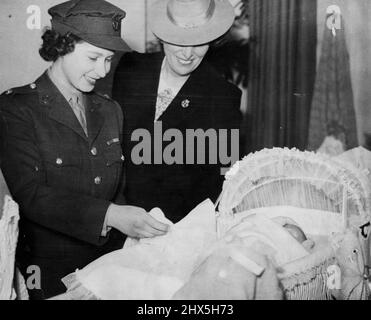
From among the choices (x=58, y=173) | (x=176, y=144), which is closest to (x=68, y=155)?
(x=58, y=173)

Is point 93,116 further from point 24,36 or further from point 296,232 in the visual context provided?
point 296,232

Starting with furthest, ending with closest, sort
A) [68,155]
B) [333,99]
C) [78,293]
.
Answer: [333,99] < [68,155] < [78,293]

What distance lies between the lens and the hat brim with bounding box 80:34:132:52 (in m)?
2.03

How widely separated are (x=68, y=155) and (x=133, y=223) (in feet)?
1.08

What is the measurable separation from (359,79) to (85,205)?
1107 millimetres

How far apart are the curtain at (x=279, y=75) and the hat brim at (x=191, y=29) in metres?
0.10

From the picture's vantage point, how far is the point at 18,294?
2.06 m

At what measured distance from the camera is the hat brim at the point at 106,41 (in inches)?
79.9

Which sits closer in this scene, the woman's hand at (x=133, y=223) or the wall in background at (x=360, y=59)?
the woman's hand at (x=133, y=223)

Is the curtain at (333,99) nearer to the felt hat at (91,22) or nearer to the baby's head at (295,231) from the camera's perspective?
the baby's head at (295,231)

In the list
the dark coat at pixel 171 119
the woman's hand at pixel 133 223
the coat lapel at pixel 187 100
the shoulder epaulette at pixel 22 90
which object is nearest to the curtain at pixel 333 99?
the dark coat at pixel 171 119

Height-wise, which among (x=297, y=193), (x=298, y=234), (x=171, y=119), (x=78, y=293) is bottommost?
(x=78, y=293)

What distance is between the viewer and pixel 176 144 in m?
2.13

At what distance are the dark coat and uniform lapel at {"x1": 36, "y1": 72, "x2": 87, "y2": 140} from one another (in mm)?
176
